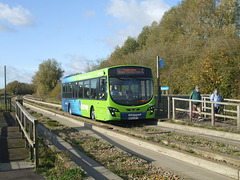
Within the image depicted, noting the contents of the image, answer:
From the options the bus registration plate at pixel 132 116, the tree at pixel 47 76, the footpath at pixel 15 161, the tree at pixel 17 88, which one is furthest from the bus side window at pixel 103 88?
the tree at pixel 17 88

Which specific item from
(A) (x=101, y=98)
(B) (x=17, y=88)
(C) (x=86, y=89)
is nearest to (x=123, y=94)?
(A) (x=101, y=98)

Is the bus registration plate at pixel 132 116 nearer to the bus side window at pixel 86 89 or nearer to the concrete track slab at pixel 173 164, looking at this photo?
the bus side window at pixel 86 89

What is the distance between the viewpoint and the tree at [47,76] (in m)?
78.0

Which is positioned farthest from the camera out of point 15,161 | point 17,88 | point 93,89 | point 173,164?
point 17,88

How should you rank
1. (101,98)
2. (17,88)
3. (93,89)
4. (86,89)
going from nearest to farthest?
(101,98) → (93,89) → (86,89) → (17,88)

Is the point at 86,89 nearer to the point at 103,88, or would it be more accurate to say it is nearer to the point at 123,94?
the point at 103,88

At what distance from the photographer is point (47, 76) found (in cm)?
7881

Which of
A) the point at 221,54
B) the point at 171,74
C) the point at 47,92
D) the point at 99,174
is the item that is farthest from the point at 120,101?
the point at 47,92

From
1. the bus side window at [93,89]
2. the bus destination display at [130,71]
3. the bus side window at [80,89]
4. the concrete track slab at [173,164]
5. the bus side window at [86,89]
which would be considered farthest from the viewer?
the bus side window at [80,89]

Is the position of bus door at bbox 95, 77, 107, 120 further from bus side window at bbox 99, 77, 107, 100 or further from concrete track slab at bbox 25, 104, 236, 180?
concrete track slab at bbox 25, 104, 236, 180

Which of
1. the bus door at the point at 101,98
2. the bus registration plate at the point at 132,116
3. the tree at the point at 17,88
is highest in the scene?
the tree at the point at 17,88

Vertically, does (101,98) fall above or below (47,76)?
below

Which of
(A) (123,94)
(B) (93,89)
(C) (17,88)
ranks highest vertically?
(C) (17,88)

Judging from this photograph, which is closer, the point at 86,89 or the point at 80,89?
the point at 86,89
